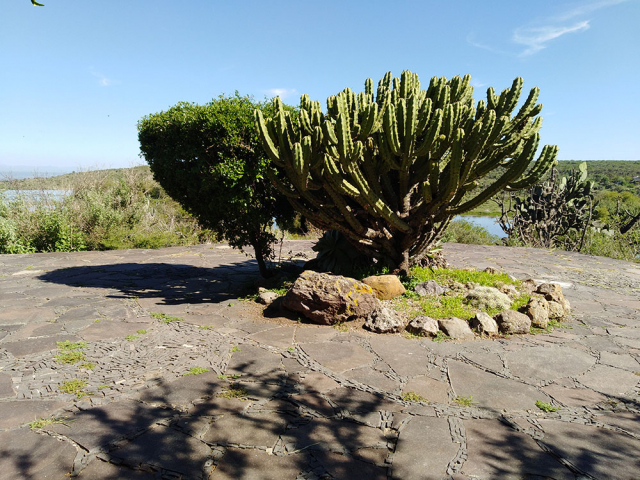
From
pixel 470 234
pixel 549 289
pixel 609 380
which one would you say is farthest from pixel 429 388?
pixel 470 234

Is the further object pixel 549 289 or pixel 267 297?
pixel 267 297

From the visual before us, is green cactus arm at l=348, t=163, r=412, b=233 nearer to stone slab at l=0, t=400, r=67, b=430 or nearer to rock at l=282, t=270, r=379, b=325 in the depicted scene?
rock at l=282, t=270, r=379, b=325

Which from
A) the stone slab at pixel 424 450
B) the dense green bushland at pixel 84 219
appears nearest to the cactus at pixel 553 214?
the dense green bushland at pixel 84 219

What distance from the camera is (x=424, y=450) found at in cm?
257

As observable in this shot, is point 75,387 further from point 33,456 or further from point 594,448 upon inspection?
point 594,448

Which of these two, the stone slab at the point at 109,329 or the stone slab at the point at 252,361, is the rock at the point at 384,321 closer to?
the stone slab at the point at 252,361

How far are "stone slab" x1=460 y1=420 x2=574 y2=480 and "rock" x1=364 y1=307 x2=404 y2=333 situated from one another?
1.91 meters

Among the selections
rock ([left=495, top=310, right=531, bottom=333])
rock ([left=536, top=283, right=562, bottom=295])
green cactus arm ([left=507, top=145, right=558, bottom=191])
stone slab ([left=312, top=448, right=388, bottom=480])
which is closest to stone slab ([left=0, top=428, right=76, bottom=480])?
stone slab ([left=312, top=448, right=388, bottom=480])

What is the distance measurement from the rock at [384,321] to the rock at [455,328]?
503 mm

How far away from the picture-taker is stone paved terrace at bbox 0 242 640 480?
2.42 m

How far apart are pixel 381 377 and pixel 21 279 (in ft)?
23.7

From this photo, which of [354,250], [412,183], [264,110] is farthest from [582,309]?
[264,110]

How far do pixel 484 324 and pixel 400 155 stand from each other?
243cm

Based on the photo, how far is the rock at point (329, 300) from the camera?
16.4 ft
